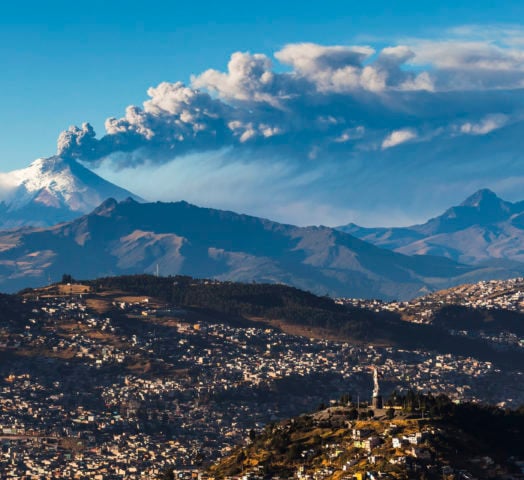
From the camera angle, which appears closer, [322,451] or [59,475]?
[322,451]

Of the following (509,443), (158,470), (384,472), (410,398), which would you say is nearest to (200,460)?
(158,470)

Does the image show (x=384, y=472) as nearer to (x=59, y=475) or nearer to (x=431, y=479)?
(x=431, y=479)

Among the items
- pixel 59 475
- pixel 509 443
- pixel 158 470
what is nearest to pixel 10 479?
pixel 59 475

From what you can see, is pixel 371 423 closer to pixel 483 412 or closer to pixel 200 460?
pixel 483 412

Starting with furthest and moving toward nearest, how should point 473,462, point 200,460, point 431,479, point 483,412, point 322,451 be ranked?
point 200,460 → point 483,412 → point 322,451 → point 473,462 → point 431,479

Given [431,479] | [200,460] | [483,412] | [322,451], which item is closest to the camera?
[431,479]

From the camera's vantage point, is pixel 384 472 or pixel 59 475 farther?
pixel 59 475

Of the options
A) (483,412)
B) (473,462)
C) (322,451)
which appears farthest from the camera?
(483,412)

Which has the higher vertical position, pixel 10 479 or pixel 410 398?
pixel 410 398

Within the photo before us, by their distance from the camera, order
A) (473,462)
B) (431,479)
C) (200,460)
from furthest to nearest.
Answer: (200,460), (473,462), (431,479)
